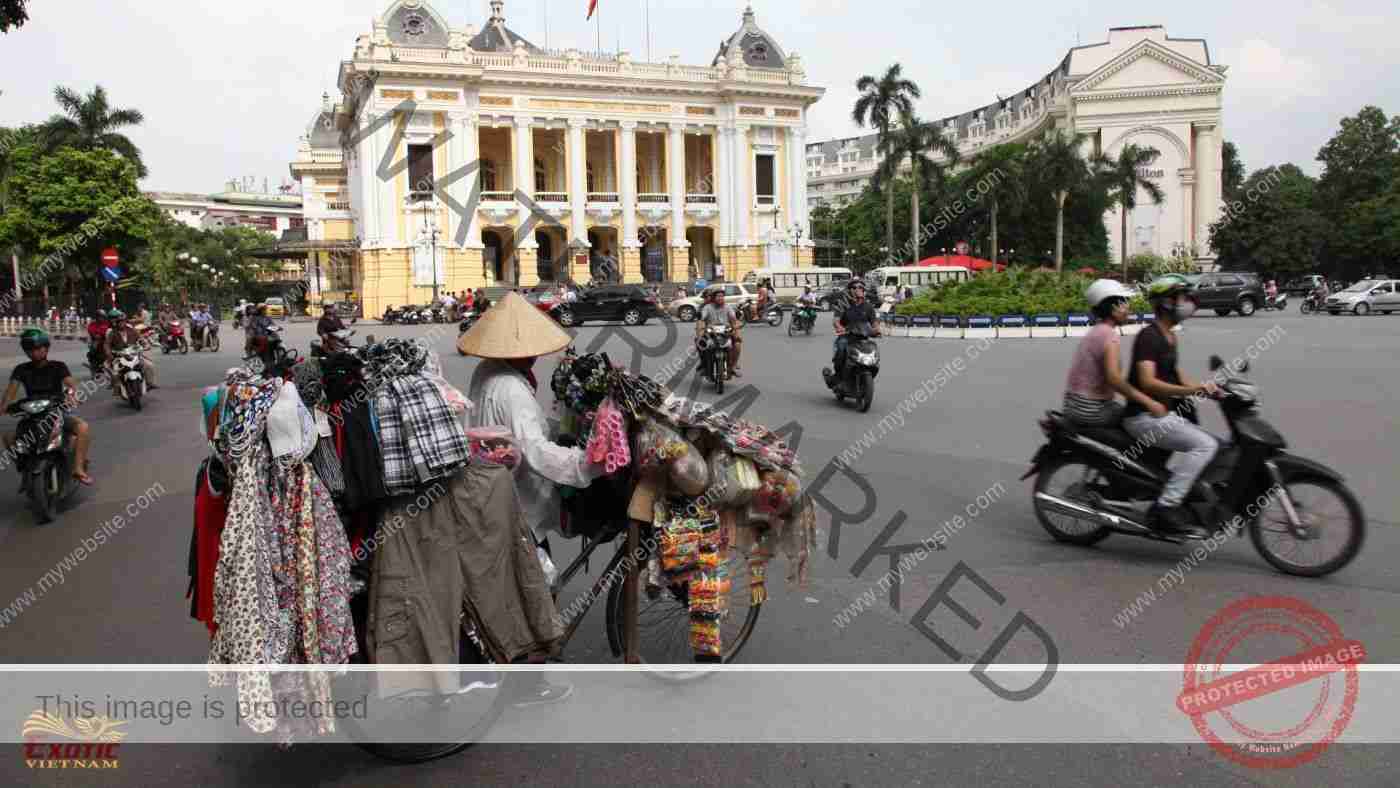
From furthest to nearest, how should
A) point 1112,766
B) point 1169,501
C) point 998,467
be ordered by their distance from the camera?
1. point 998,467
2. point 1169,501
3. point 1112,766

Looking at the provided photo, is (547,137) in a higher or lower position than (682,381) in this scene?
higher

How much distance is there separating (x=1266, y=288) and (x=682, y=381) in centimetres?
3424

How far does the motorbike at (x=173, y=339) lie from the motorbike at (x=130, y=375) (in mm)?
13962

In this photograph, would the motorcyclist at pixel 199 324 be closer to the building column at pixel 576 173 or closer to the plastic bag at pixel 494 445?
the plastic bag at pixel 494 445

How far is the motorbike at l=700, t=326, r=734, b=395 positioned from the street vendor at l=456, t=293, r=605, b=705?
35.3 feet

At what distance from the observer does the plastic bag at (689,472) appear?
380cm

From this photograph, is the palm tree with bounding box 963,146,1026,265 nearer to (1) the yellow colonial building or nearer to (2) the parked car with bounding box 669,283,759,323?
(1) the yellow colonial building

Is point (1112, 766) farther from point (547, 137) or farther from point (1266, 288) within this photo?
point (547, 137)

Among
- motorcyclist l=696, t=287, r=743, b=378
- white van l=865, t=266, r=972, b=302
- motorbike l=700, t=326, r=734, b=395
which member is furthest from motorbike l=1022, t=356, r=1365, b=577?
white van l=865, t=266, r=972, b=302

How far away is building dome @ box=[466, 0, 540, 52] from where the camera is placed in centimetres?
6700

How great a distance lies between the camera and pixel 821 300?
4306 cm

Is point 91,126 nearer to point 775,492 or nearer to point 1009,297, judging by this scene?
point 1009,297

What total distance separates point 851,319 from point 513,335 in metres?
9.38

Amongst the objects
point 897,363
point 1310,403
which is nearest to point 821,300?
point 897,363
